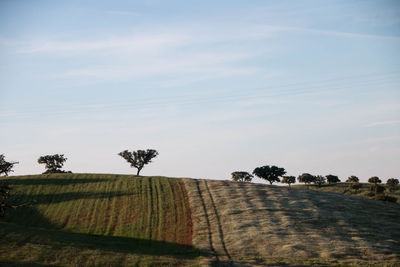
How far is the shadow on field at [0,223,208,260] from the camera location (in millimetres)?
43156

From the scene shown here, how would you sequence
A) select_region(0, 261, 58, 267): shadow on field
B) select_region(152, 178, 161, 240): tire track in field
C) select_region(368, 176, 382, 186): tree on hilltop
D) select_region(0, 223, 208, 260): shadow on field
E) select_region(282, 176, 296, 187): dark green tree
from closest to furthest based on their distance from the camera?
select_region(0, 261, 58, 267): shadow on field < select_region(0, 223, 208, 260): shadow on field < select_region(152, 178, 161, 240): tire track in field < select_region(368, 176, 382, 186): tree on hilltop < select_region(282, 176, 296, 187): dark green tree

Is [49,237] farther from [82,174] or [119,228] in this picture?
[82,174]

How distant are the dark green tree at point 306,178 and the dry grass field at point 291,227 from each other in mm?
40999

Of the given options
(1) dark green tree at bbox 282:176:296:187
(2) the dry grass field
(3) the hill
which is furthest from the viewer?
(1) dark green tree at bbox 282:176:296:187

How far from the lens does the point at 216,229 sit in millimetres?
53531

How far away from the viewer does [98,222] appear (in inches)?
2233

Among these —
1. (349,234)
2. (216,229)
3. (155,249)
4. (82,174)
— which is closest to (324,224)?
(349,234)

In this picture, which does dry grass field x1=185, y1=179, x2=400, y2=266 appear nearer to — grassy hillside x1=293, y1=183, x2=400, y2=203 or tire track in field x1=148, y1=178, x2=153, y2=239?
tire track in field x1=148, y1=178, x2=153, y2=239

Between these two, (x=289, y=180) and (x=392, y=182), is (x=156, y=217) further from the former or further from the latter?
(x=392, y=182)

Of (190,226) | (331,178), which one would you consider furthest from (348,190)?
(190,226)

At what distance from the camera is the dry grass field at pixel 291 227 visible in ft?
144

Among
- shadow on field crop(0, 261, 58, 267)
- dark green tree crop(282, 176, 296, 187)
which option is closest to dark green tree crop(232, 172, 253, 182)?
dark green tree crop(282, 176, 296, 187)

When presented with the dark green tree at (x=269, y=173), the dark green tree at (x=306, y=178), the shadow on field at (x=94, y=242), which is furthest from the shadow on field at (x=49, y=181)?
the dark green tree at (x=306, y=178)

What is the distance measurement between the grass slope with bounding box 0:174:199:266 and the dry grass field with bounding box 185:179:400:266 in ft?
13.7
